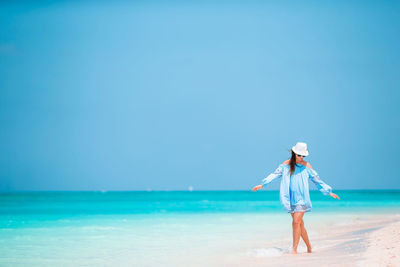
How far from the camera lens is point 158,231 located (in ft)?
38.7

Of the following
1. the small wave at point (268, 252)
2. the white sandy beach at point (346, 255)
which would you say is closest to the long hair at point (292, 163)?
the white sandy beach at point (346, 255)

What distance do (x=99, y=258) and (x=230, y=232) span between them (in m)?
4.65

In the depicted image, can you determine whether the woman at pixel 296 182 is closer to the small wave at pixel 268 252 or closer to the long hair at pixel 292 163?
the long hair at pixel 292 163

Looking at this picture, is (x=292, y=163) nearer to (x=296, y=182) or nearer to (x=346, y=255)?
(x=296, y=182)

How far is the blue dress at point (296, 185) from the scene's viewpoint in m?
6.26

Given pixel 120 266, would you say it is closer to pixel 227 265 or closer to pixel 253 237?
pixel 227 265

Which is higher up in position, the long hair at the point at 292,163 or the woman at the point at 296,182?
the long hair at the point at 292,163

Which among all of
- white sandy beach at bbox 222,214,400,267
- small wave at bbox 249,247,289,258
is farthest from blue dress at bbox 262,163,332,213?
small wave at bbox 249,247,289,258

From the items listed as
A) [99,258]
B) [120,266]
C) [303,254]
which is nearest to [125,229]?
[99,258]

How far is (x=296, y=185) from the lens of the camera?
626cm

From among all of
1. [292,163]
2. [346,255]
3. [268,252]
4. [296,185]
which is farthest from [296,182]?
[268,252]

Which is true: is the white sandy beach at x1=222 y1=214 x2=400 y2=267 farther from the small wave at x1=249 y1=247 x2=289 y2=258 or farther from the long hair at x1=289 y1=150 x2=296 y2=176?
the long hair at x1=289 y1=150 x2=296 y2=176

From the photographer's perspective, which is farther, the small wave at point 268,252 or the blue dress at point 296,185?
the small wave at point 268,252

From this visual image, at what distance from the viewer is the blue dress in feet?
20.5
